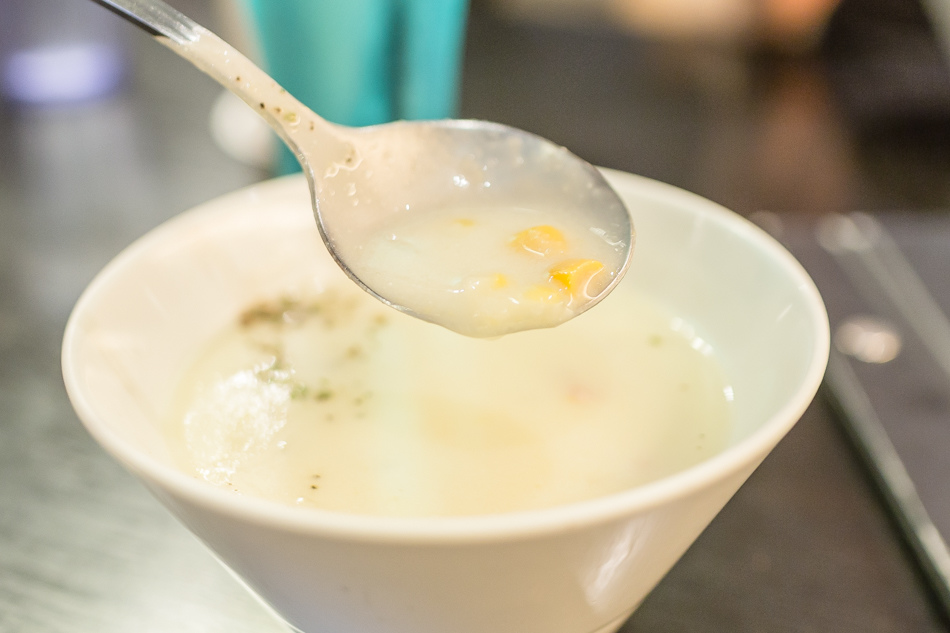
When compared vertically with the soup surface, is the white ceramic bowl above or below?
above

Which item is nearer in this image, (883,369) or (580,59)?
(883,369)

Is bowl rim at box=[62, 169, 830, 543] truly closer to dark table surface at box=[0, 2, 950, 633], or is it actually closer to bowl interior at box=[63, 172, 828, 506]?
bowl interior at box=[63, 172, 828, 506]

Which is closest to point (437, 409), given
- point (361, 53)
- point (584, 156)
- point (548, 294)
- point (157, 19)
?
point (548, 294)

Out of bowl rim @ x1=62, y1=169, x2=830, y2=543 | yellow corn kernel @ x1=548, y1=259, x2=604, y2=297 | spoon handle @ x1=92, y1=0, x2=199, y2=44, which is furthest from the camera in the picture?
yellow corn kernel @ x1=548, y1=259, x2=604, y2=297

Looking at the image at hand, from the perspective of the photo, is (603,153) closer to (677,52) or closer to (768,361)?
(677,52)

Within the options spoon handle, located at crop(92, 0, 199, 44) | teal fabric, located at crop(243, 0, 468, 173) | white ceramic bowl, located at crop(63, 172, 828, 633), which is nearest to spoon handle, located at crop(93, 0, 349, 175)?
spoon handle, located at crop(92, 0, 199, 44)

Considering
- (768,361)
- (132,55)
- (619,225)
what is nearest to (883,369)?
Result: (768,361)
